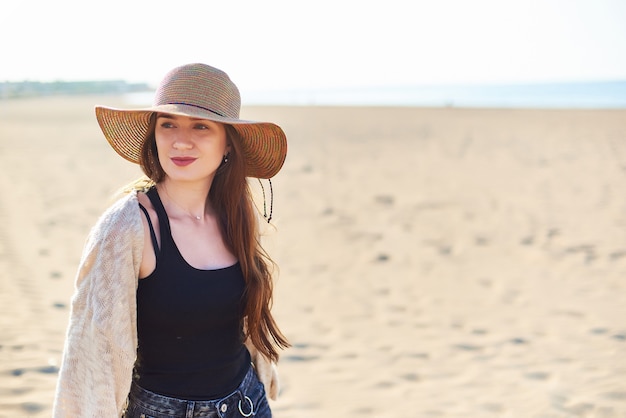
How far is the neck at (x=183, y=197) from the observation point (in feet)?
6.69

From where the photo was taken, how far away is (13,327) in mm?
4664

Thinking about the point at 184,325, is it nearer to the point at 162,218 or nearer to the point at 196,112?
the point at 162,218

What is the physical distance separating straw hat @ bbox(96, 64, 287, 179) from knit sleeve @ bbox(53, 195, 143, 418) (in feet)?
1.36

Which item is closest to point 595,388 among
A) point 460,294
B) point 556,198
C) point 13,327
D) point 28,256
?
point 460,294

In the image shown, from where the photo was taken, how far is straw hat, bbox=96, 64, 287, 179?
6.48ft

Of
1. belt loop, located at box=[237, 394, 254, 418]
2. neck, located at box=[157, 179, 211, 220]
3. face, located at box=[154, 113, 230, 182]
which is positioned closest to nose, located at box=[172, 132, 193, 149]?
face, located at box=[154, 113, 230, 182]

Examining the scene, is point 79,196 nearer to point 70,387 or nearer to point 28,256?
point 28,256

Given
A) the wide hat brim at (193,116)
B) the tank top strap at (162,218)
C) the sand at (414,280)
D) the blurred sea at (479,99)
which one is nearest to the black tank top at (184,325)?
the tank top strap at (162,218)

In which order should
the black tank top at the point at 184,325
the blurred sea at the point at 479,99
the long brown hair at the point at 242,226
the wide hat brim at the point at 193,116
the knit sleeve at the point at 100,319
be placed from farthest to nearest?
the blurred sea at the point at 479,99 → the long brown hair at the point at 242,226 → the wide hat brim at the point at 193,116 → the black tank top at the point at 184,325 → the knit sleeve at the point at 100,319

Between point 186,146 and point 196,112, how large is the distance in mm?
111

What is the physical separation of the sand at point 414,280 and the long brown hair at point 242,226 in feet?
1.16

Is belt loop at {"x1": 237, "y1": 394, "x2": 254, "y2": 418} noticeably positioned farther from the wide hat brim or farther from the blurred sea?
the blurred sea

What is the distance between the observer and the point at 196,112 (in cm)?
193

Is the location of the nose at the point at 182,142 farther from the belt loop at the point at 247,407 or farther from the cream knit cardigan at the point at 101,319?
the belt loop at the point at 247,407
